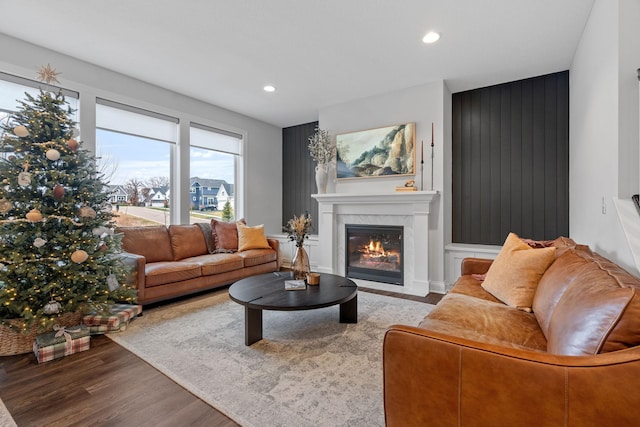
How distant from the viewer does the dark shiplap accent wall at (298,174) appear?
18.9 feet

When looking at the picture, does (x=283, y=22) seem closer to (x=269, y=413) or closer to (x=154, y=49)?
(x=154, y=49)

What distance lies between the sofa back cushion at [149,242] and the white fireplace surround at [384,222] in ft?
7.26

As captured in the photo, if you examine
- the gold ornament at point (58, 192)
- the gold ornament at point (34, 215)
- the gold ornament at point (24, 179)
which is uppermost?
the gold ornament at point (24, 179)

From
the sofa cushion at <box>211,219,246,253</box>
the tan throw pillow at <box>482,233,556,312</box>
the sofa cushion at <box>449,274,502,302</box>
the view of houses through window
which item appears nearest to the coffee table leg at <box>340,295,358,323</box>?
the sofa cushion at <box>449,274,502,302</box>

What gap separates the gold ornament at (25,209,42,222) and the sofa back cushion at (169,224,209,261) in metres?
1.72

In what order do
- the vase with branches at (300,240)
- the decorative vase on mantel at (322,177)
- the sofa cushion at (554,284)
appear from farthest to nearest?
the decorative vase on mantel at (322,177)
the vase with branches at (300,240)
the sofa cushion at (554,284)

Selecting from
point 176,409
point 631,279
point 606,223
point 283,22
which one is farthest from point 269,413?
point 283,22

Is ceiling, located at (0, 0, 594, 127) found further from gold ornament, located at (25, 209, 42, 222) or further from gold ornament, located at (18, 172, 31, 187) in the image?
gold ornament, located at (25, 209, 42, 222)

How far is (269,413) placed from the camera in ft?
5.21

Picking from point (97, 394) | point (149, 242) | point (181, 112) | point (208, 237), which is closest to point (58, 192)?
point (149, 242)

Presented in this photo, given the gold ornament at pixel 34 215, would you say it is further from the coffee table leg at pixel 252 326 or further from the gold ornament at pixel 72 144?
the coffee table leg at pixel 252 326

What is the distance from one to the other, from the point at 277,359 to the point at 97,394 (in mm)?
1076

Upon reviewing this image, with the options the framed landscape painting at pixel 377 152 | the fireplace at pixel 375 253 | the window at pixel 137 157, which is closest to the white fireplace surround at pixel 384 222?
the fireplace at pixel 375 253

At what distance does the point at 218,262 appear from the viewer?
3.80 meters
